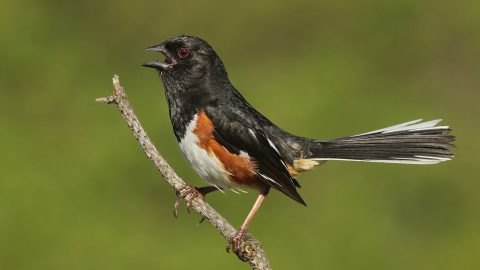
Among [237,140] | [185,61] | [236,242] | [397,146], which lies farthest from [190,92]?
[397,146]

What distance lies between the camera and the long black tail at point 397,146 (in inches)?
231

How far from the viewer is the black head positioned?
19.3 feet

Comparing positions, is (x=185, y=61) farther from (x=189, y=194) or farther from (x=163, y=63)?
(x=189, y=194)

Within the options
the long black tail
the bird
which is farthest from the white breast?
the long black tail

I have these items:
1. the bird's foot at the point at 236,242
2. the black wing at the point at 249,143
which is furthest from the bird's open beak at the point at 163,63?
the bird's foot at the point at 236,242

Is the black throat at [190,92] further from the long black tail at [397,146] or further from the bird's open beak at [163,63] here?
the long black tail at [397,146]

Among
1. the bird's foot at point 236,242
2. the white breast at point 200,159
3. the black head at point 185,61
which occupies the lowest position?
the bird's foot at point 236,242

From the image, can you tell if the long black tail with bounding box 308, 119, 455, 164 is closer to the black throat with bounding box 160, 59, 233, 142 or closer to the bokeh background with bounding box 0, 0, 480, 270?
the black throat with bounding box 160, 59, 233, 142

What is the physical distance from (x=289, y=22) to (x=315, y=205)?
284 centimetres

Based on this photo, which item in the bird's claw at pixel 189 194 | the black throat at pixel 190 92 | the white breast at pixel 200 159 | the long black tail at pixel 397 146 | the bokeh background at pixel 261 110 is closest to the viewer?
→ the bird's claw at pixel 189 194

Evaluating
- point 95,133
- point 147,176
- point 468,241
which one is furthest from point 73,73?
point 468,241

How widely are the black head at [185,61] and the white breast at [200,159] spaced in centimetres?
30

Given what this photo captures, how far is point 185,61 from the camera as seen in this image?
5898 mm

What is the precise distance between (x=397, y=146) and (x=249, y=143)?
2.80ft
